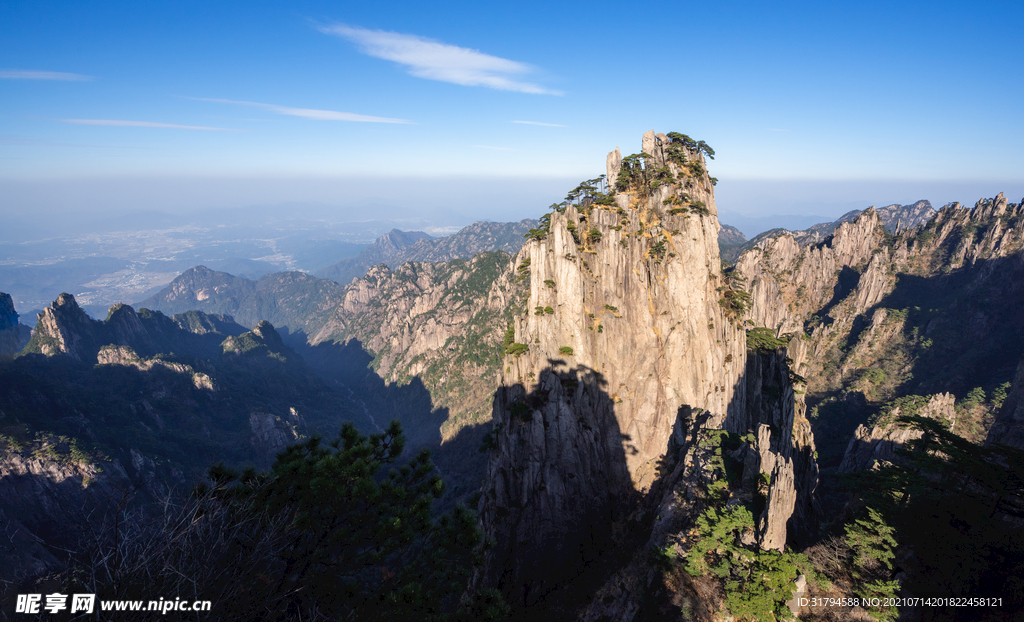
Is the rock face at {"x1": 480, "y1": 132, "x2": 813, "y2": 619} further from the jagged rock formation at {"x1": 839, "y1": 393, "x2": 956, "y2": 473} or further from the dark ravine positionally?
the jagged rock formation at {"x1": 839, "y1": 393, "x2": 956, "y2": 473}

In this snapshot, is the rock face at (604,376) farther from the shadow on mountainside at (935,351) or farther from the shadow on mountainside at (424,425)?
the shadow on mountainside at (935,351)

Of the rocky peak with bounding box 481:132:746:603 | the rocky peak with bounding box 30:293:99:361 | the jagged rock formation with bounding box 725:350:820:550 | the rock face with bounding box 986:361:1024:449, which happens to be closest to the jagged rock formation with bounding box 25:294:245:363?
the rocky peak with bounding box 30:293:99:361

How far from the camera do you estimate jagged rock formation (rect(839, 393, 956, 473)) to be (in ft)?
155

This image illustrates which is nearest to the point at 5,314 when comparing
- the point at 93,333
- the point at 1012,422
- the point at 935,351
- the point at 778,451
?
the point at 93,333

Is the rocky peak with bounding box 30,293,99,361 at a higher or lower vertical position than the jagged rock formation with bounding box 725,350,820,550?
lower

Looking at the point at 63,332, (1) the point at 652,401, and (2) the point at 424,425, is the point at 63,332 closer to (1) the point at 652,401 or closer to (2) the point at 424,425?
(2) the point at 424,425

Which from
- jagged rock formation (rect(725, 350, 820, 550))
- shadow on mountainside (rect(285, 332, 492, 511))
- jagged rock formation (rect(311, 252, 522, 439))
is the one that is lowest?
shadow on mountainside (rect(285, 332, 492, 511))

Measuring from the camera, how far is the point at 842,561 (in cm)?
1853

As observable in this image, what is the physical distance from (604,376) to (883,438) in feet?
135

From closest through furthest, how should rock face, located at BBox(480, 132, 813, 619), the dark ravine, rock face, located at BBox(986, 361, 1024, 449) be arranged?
1. the dark ravine
2. rock face, located at BBox(986, 361, 1024, 449)
3. rock face, located at BBox(480, 132, 813, 619)

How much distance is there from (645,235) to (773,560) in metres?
30.6

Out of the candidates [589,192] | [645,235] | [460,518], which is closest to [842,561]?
[460,518]

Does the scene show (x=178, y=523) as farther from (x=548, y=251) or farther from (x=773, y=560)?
(x=548, y=251)

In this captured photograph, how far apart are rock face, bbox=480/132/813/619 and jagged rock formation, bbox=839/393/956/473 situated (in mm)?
17320
